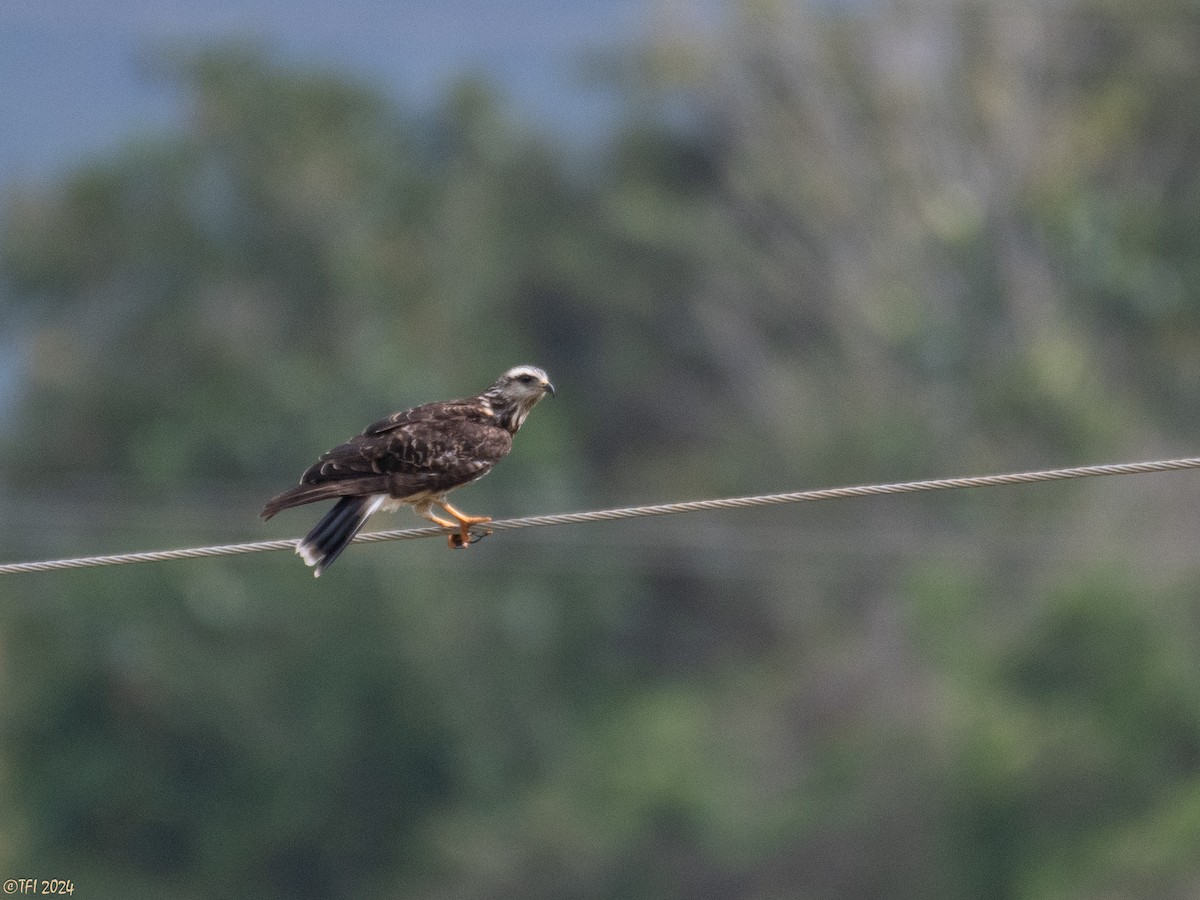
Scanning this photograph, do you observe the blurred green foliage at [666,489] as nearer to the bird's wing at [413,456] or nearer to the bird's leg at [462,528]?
the bird's wing at [413,456]

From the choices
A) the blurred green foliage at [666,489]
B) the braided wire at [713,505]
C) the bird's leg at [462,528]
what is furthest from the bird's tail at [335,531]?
the blurred green foliage at [666,489]

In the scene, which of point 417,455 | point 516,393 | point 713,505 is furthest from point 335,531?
point 713,505

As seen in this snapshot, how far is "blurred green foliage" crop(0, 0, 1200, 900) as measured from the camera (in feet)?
135

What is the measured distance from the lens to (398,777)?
152ft

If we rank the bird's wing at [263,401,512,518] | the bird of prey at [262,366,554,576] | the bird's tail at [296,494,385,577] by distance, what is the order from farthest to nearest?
the bird's wing at [263,401,512,518]
the bird of prey at [262,366,554,576]
the bird's tail at [296,494,385,577]

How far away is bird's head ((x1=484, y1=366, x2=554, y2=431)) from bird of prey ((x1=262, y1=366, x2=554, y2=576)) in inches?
1.8

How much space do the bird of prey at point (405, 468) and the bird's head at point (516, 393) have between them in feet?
0.15

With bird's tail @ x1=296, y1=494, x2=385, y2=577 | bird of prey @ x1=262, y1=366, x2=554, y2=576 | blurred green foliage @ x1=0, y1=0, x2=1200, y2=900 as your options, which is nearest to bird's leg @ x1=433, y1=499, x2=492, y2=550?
bird of prey @ x1=262, y1=366, x2=554, y2=576

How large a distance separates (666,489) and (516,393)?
4191 centimetres

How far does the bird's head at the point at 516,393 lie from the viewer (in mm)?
12609

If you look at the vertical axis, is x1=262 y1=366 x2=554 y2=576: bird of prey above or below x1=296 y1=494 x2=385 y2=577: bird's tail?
above

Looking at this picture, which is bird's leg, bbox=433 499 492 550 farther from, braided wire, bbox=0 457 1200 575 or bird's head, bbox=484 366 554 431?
braided wire, bbox=0 457 1200 575

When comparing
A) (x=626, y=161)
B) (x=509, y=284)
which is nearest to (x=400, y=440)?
(x=509, y=284)

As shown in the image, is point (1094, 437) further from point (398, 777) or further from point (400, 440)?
point (400, 440)
